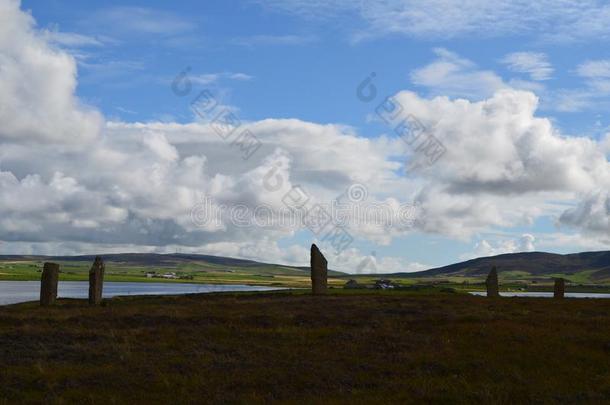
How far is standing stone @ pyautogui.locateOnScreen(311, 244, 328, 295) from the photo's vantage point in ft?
195

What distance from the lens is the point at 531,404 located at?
16.2m

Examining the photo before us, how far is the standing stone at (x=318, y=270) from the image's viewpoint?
59.6 metres

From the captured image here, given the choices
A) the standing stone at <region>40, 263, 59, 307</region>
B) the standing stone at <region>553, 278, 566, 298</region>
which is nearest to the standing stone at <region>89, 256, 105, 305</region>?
the standing stone at <region>40, 263, 59, 307</region>

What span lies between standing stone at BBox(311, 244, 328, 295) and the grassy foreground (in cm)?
2233

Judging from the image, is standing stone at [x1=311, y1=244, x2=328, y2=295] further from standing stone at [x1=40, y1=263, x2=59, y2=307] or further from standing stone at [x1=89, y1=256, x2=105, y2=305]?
standing stone at [x1=40, y1=263, x2=59, y2=307]

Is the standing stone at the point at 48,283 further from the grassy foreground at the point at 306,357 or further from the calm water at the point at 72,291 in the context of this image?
the calm water at the point at 72,291

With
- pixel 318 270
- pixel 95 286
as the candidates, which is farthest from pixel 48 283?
pixel 318 270

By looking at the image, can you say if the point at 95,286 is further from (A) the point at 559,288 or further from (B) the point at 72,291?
(B) the point at 72,291

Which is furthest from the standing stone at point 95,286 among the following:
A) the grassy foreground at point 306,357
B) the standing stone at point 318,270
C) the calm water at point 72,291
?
the calm water at point 72,291

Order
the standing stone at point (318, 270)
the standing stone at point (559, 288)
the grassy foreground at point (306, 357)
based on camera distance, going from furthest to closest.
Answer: the standing stone at point (559, 288), the standing stone at point (318, 270), the grassy foreground at point (306, 357)

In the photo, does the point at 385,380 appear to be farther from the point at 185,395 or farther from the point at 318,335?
the point at 318,335

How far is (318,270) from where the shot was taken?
59.8 meters

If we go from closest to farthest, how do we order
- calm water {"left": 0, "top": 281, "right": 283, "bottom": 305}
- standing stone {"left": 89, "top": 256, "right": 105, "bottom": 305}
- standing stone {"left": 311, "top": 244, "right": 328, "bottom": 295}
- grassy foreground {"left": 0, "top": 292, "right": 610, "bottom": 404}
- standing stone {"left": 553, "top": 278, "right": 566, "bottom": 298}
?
1. grassy foreground {"left": 0, "top": 292, "right": 610, "bottom": 404}
2. standing stone {"left": 89, "top": 256, "right": 105, "bottom": 305}
3. standing stone {"left": 311, "top": 244, "right": 328, "bottom": 295}
4. standing stone {"left": 553, "top": 278, "right": 566, "bottom": 298}
5. calm water {"left": 0, "top": 281, "right": 283, "bottom": 305}

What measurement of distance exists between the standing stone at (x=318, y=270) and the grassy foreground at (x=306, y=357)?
73.3ft
